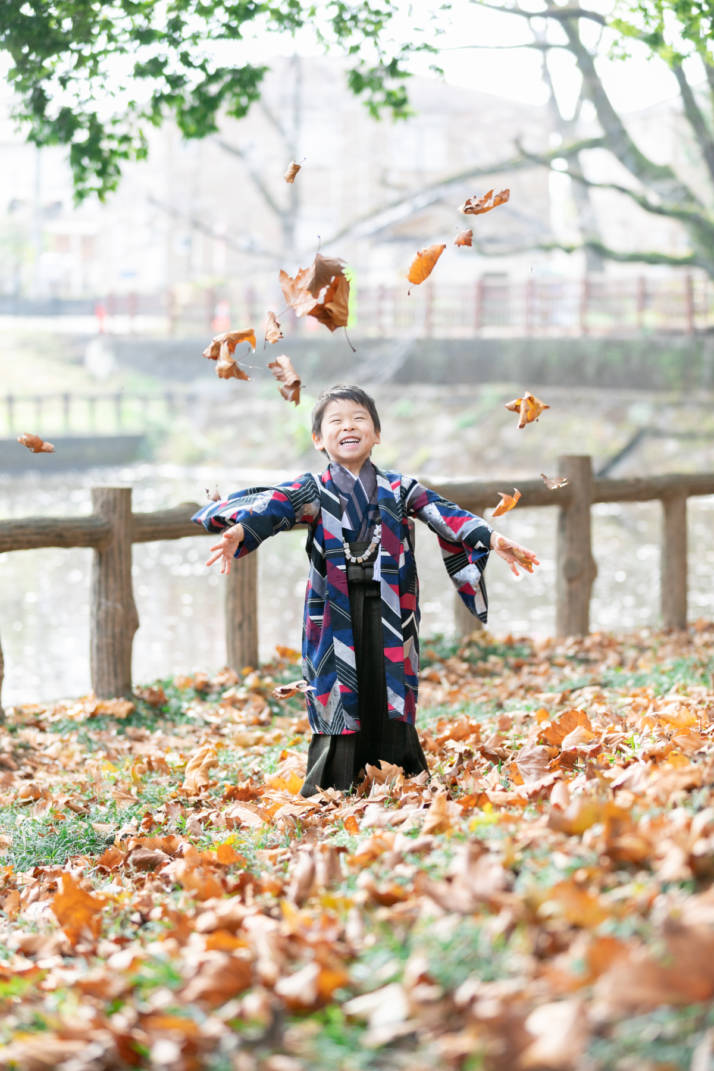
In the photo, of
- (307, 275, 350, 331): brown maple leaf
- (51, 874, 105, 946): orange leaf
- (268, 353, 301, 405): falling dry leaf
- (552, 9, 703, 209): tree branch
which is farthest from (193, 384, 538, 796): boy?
(552, 9, 703, 209): tree branch

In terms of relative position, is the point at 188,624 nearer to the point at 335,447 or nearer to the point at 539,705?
the point at 539,705

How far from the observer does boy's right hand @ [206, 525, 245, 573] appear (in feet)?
13.6

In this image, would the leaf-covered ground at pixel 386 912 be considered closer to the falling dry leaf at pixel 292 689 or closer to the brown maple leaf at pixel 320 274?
the falling dry leaf at pixel 292 689

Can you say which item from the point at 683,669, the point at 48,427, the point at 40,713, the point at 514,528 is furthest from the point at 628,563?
the point at 48,427

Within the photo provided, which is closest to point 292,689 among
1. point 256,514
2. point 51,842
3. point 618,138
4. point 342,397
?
point 256,514

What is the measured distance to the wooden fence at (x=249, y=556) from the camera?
6926 millimetres

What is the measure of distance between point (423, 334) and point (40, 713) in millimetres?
24382

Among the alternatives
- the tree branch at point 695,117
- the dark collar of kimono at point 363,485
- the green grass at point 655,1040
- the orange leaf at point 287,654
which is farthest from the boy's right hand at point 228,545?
the tree branch at point 695,117

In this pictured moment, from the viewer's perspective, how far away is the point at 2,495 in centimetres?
2475

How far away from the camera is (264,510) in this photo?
14.1 feet

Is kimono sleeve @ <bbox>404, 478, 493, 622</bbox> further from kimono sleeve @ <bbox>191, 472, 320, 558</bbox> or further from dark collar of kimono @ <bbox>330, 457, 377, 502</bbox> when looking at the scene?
kimono sleeve @ <bbox>191, 472, 320, 558</bbox>

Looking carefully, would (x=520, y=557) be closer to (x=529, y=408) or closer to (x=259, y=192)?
(x=529, y=408)

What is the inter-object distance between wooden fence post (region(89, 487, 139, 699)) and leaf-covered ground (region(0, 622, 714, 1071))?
185 centimetres

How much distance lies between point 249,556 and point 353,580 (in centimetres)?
313
